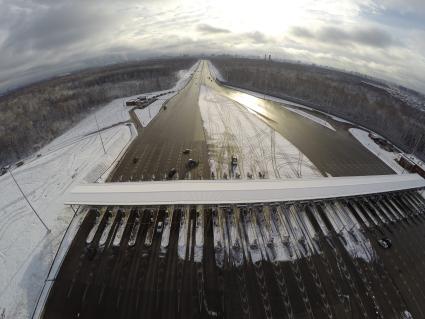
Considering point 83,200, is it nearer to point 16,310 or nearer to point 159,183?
point 159,183

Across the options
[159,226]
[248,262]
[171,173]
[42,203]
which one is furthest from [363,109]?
[42,203]

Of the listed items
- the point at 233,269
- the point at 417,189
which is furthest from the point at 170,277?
the point at 417,189

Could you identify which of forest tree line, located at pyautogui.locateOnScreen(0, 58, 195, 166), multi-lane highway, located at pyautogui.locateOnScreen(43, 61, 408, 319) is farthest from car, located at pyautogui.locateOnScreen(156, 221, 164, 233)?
forest tree line, located at pyautogui.locateOnScreen(0, 58, 195, 166)

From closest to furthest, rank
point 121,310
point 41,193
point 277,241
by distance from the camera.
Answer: point 121,310
point 277,241
point 41,193

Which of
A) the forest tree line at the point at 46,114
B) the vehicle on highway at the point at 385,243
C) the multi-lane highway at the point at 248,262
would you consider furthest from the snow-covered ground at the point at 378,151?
the forest tree line at the point at 46,114

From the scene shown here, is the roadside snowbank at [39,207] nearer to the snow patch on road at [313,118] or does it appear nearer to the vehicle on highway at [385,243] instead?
the vehicle on highway at [385,243]

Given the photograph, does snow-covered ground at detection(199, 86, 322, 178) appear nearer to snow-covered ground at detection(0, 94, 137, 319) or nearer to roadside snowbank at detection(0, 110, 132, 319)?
snow-covered ground at detection(0, 94, 137, 319)
